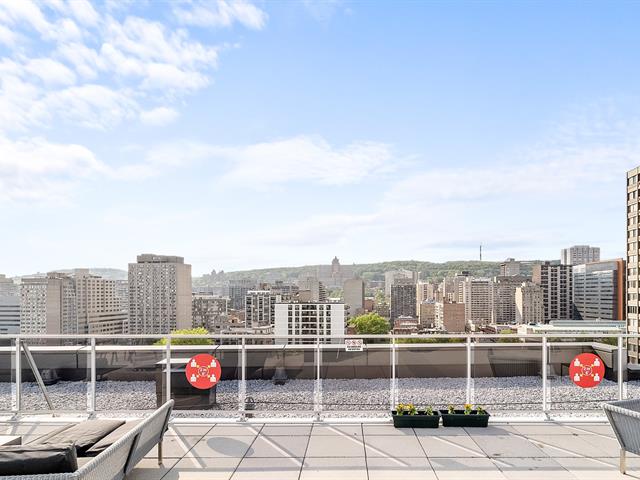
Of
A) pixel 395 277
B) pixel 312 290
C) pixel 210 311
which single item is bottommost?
pixel 210 311

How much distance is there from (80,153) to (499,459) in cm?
4262

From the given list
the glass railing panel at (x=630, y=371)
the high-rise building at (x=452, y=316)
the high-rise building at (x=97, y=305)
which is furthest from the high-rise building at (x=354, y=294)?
the glass railing panel at (x=630, y=371)

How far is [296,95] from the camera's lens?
2650 cm

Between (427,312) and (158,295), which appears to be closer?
(158,295)

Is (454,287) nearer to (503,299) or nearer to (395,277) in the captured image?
(395,277)

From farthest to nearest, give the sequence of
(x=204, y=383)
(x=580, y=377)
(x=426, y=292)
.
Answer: (x=426, y=292)
(x=580, y=377)
(x=204, y=383)

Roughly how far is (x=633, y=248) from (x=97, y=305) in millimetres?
109309

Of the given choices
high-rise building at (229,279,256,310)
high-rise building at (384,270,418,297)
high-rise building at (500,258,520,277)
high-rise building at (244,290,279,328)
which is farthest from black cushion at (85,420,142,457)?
high-rise building at (500,258,520,277)

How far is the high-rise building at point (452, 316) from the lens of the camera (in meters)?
150

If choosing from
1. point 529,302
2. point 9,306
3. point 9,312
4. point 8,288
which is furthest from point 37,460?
point 529,302

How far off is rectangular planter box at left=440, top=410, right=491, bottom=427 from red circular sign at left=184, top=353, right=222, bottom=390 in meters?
3.03

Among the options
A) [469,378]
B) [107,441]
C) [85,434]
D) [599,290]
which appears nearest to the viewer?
[107,441]

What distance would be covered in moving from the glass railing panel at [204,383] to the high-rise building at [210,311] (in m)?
123

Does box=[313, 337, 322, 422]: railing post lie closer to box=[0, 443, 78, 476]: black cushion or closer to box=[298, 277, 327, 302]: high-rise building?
box=[0, 443, 78, 476]: black cushion
